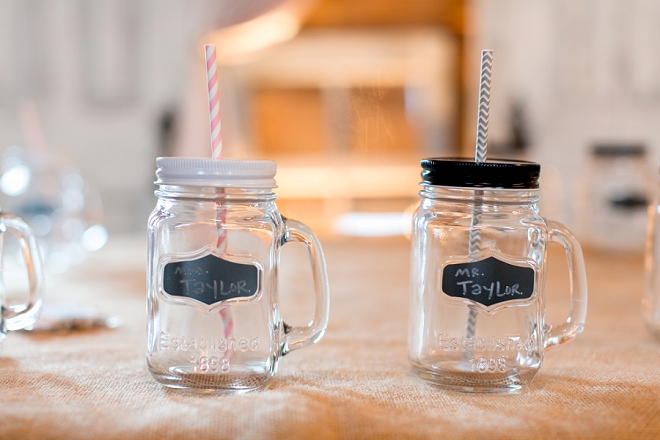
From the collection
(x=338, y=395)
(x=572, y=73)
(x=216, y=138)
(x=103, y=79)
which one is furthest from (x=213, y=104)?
→ (x=103, y=79)

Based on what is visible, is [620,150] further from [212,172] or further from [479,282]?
[212,172]

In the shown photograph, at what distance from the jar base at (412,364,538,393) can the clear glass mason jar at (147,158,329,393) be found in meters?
0.14

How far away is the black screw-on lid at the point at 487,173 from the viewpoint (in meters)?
0.54

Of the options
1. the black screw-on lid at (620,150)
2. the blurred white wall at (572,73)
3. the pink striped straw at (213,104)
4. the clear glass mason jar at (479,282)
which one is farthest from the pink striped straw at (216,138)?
the blurred white wall at (572,73)

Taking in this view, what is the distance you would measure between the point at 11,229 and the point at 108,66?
2.90m

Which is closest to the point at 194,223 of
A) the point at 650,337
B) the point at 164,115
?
the point at 650,337

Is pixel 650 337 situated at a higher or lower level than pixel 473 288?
lower

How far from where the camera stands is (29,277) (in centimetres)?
64

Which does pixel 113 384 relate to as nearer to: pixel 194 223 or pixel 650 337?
pixel 194 223

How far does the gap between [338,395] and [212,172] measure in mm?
206

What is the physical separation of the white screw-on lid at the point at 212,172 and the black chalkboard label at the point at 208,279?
2.4 inches

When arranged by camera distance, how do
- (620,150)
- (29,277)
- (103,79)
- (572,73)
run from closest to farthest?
1. (29,277)
2. (620,150)
3. (572,73)
4. (103,79)

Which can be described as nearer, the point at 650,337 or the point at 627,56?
the point at 650,337

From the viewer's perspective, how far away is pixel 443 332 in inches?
22.6
